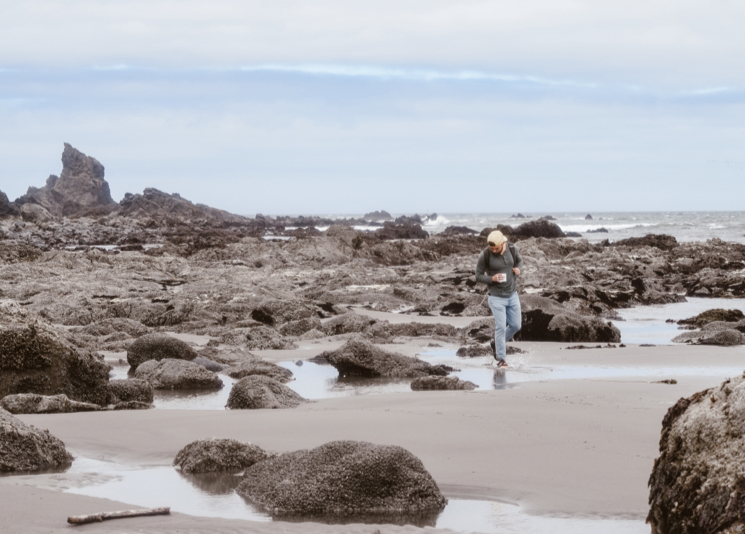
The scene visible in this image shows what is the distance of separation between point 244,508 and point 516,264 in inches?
270

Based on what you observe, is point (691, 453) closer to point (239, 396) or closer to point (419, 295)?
point (239, 396)

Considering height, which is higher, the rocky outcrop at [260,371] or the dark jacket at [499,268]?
the dark jacket at [499,268]

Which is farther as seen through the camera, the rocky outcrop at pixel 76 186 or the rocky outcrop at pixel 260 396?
the rocky outcrop at pixel 76 186

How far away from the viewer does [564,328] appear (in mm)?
12172

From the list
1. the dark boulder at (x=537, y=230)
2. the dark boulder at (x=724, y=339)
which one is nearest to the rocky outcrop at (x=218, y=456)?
the dark boulder at (x=724, y=339)

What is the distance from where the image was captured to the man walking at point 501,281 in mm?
10156

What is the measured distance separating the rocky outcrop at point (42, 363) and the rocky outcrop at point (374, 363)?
278 cm

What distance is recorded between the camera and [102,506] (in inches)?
163

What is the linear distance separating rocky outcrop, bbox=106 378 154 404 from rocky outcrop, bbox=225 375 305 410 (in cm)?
87

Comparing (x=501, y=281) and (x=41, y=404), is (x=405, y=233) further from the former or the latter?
(x=41, y=404)

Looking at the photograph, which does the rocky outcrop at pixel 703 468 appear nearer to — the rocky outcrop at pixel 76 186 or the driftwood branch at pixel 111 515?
the driftwood branch at pixel 111 515

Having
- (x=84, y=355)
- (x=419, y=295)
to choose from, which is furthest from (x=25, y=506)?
(x=419, y=295)

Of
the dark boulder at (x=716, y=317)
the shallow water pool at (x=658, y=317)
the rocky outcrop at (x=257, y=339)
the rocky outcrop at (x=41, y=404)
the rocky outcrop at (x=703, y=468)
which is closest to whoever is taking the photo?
the rocky outcrop at (x=703, y=468)

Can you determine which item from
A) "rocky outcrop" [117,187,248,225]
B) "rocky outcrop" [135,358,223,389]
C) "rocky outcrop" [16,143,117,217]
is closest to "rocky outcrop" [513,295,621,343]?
"rocky outcrop" [135,358,223,389]
